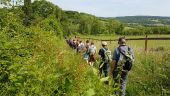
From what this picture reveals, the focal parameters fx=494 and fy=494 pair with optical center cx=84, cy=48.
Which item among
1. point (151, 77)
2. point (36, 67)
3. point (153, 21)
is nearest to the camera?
point (36, 67)

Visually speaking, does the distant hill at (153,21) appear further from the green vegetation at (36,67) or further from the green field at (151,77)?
the green vegetation at (36,67)

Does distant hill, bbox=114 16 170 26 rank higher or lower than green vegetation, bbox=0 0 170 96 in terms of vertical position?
lower

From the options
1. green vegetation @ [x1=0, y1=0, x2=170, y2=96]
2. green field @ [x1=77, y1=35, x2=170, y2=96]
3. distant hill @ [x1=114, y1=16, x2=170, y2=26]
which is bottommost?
distant hill @ [x1=114, y1=16, x2=170, y2=26]

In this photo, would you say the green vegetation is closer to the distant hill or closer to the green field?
the green field

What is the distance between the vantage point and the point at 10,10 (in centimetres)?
823

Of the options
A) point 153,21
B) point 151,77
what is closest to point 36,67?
point 151,77

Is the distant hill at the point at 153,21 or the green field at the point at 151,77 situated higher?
the green field at the point at 151,77

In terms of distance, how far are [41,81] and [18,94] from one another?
308 millimetres

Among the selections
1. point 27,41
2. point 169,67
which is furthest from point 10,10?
point 169,67

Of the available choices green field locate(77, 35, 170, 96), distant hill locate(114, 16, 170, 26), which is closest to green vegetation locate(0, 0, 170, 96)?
green field locate(77, 35, 170, 96)

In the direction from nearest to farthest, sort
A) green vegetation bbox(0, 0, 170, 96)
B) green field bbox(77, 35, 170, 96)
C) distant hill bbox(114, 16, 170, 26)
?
green vegetation bbox(0, 0, 170, 96) < green field bbox(77, 35, 170, 96) < distant hill bbox(114, 16, 170, 26)

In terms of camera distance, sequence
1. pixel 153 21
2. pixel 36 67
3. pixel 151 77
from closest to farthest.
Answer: pixel 36 67 < pixel 151 77 < pixel 153 21

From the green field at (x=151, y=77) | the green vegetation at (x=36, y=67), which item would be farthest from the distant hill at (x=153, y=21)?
the green vegetation at (x=36, y=67)

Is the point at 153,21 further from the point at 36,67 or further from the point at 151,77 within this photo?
the point at 36,67
